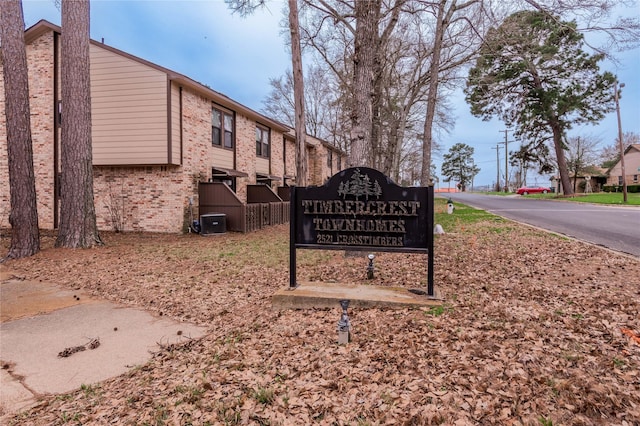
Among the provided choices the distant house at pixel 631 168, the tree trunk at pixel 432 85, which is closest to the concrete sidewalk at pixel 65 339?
the tree trunk at pixel 432 85

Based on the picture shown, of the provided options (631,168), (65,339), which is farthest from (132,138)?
(631,168)

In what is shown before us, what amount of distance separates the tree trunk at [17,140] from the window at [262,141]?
407 inches

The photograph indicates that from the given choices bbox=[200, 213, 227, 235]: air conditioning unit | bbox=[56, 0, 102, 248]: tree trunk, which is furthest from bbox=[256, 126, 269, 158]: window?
bbox=[56, 0, 102, 248]: tree trunk

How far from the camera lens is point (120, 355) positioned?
3.54 m

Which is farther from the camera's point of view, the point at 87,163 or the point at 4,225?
the point at 4,225

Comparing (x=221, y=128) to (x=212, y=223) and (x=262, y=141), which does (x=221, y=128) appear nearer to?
(x=262, y=141)

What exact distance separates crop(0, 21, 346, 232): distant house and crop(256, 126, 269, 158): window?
3.52 metres

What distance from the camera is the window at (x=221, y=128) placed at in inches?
560

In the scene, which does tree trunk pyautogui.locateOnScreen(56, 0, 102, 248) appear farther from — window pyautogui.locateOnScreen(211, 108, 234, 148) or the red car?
the red car

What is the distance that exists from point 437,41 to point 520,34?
2778 mm

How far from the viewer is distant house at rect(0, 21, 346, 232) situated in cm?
1166

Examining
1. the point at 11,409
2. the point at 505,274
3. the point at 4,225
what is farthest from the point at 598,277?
the point at 4,225

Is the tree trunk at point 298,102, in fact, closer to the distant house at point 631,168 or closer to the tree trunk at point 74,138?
the tree trunk at point 74,138

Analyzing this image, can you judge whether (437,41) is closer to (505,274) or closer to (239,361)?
(505,274)
